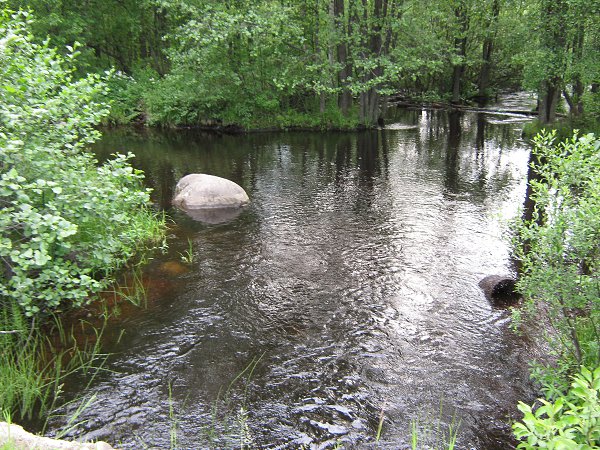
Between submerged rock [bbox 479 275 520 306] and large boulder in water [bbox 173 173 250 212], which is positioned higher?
large boulder in water [bbox 173 173 250 212]

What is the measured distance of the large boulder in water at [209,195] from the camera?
44.6ft

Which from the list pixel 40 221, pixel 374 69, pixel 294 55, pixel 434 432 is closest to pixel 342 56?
pixel 374 69

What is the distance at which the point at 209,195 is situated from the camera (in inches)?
539

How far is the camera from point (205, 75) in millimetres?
24984

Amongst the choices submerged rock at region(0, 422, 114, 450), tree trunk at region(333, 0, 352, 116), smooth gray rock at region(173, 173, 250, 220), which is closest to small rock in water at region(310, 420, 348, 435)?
submerged rock at region(0, 422, 114, 450)

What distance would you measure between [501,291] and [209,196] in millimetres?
8689

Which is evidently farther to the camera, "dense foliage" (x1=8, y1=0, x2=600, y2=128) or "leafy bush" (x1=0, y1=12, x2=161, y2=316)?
"dense foliage" (x1=8, y1=0, x2=600, y2=128)

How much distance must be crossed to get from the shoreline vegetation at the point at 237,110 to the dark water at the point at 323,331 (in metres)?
0.72

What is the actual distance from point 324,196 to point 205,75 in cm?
1407

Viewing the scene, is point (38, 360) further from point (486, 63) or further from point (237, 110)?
point (486, 63)

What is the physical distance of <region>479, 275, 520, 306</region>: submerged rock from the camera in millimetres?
8305

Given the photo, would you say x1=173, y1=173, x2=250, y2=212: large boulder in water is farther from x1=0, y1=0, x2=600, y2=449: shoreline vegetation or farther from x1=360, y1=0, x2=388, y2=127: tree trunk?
x1=360, y1=0, x2=388, y2=127: tree trunk

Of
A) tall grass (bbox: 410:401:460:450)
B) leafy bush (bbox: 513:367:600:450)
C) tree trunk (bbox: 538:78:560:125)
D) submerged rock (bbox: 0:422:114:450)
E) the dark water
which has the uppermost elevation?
tree trunk (bbox: 538:78:560:125)

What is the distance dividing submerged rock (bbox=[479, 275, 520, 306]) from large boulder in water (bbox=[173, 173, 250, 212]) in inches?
309
